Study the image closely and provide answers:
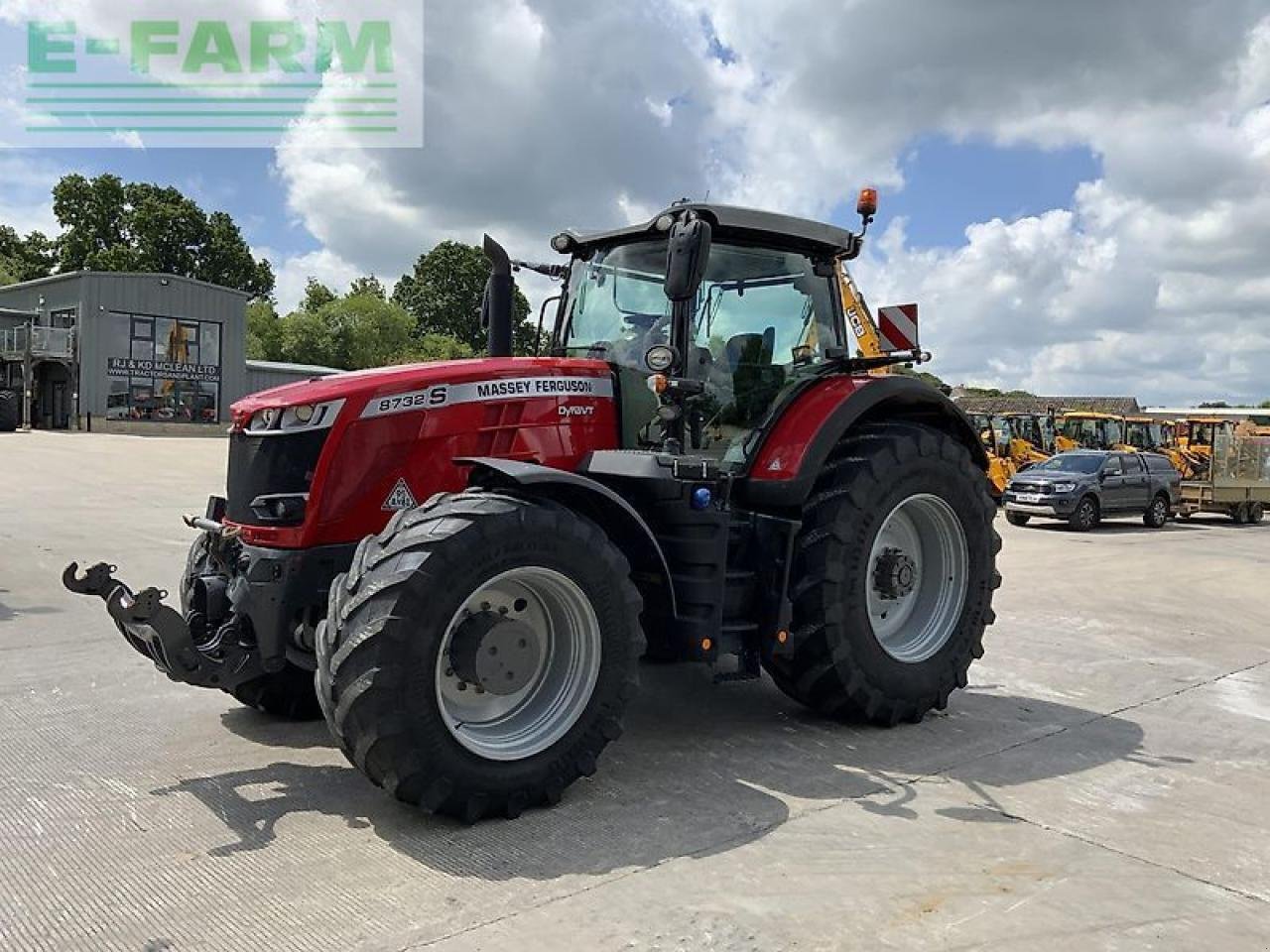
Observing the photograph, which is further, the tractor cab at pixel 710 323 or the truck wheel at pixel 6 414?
the truck wheel at pixel 6 414

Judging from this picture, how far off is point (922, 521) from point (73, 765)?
4428 mm

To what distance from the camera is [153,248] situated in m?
60.6

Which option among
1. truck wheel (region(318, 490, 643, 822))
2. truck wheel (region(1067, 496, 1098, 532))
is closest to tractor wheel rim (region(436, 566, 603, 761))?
truck wheel (region(318, 490, 643, 822))

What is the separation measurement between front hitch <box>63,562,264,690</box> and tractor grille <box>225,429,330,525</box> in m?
0.58

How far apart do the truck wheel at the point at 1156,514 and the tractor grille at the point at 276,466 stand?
64.8ft

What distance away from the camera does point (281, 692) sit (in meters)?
5.06

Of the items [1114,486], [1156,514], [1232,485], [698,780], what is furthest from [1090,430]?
[698,780]

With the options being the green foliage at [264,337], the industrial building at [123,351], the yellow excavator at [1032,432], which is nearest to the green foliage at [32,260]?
the green foliage at [264,337]

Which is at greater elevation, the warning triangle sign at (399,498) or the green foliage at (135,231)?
the green foliage at (135,231)

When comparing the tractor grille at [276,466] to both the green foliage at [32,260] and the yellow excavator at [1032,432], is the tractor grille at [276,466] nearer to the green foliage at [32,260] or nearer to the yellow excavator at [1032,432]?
the yellow excavator at [1032,432]

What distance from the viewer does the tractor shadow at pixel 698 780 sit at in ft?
11.9

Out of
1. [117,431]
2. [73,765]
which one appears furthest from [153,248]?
[73,765]

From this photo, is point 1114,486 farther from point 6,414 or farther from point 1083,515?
point 6,414

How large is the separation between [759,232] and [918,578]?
2131mm
